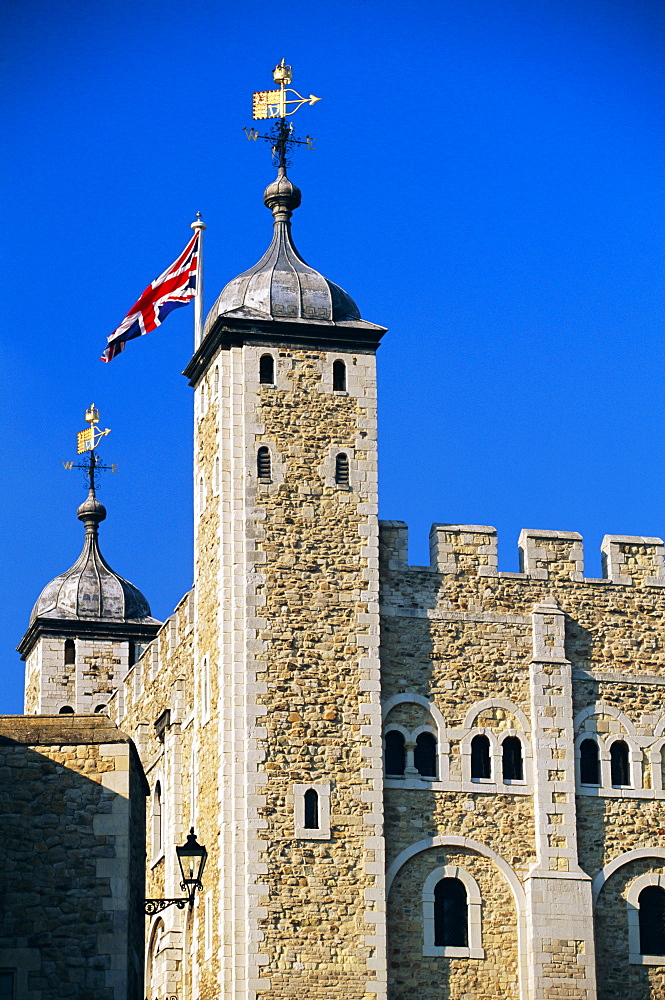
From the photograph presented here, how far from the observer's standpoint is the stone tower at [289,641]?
35812mm

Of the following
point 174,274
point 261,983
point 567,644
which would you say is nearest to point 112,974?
point 261,983

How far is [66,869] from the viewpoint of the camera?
26.5 metres

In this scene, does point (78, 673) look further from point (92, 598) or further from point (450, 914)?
point (450, 914)

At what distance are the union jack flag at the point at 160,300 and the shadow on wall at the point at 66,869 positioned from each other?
55.4 feet

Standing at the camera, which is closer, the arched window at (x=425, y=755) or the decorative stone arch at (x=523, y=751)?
the arched window at (x=425, y=755)

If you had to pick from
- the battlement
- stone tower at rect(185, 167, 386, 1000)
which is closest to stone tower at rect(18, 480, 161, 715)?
stone tower at rect(185, 167, 386, 1000)

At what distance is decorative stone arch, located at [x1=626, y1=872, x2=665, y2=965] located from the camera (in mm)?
38188

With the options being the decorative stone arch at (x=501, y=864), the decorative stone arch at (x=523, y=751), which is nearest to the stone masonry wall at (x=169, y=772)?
the decorative stone arch at (x=501, y=864)

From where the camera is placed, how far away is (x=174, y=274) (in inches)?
1698

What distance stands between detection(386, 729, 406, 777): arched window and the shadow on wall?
10.9m

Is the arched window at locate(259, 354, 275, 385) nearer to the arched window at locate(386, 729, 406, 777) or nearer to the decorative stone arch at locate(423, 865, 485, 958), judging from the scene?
the arched window at locate(386, 729, 406, 777)

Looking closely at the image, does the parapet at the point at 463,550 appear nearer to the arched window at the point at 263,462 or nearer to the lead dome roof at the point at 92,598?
the arched window at the point at 263,462

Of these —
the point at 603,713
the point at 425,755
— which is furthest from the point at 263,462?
the point at 603,713

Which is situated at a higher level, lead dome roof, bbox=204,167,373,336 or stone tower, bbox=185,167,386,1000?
lead dome roof, bbox=204,167,373,336
